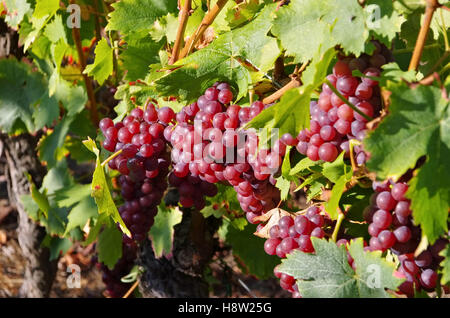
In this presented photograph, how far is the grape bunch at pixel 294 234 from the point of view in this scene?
98cm

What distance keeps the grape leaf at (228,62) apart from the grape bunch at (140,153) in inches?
4.3

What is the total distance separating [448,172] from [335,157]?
19cm

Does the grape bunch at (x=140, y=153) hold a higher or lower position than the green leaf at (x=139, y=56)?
lower

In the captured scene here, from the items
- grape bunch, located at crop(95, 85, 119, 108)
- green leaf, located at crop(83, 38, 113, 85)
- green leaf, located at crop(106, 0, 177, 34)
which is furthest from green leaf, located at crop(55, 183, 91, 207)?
green leaf, located at crop(106, 0, 177, 34)

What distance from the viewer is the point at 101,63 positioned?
1.57 m

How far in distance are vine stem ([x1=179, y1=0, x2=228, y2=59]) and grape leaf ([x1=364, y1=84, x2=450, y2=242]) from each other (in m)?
0.53

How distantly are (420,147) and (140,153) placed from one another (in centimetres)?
62

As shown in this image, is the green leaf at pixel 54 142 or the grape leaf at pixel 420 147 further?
the green leaf at pixel 54 142

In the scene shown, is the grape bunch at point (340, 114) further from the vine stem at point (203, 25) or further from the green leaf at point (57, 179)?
the green leaf at point (57, 179)

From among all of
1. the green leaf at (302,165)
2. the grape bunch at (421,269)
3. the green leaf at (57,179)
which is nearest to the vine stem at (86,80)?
the green leaf at (57,179)

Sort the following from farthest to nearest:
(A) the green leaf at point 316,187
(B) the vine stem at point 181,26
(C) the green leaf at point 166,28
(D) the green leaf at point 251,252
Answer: (D) the green leaf at point 251,252, (C) the green leaf at point 166,28, (B) the vine stem at point 181,26, (A) the green leaf at point 316,187

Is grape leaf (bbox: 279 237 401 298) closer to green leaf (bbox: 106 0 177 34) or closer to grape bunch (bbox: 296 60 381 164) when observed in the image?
grape bunch (bbox: 296 60 381 164)

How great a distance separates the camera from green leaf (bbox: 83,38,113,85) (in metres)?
1.52
